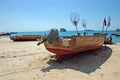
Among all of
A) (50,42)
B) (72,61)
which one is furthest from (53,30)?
(72,61)

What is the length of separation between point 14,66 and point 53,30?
2.74 m

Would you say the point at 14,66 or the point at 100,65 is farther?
the point at 100,65

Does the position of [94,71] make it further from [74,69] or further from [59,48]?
[59,48]

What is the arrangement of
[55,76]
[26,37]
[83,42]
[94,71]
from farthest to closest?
[26,37] → [83,42] → [94,71] → [55,76]

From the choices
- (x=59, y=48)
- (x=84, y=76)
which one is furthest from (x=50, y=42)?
(x=84, y=76)

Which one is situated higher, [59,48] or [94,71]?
[59,48]

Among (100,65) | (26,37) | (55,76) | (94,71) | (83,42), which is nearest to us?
(55,76)

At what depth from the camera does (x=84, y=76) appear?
6.06 metres

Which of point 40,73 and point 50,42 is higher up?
point 50,42

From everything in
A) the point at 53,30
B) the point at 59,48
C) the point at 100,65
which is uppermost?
the point at 53,30

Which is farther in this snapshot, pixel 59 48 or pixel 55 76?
pixel 59 48

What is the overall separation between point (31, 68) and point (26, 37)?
60.8 feet

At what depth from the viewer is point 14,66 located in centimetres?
Answer: 715

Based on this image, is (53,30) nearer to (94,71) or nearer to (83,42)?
(83,42)
